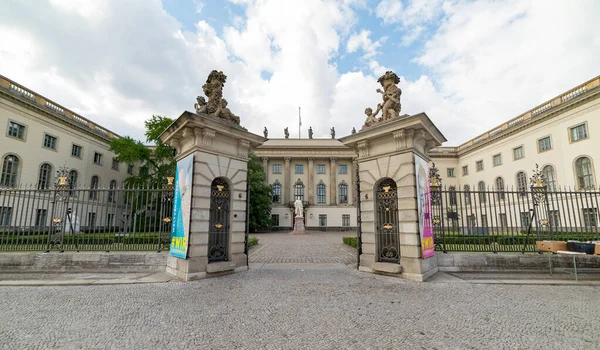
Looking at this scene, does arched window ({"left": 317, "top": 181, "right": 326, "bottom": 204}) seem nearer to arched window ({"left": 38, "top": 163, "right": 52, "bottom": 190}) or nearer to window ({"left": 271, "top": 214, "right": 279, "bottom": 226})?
window ({"left": 271, "top": 214, "right": 279, "bottom": 226})

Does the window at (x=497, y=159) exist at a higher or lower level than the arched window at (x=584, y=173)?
higher

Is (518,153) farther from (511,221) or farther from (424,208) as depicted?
(424,208)

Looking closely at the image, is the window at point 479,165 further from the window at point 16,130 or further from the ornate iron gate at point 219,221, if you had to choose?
the window at point 16,130

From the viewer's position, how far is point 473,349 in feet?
11.3

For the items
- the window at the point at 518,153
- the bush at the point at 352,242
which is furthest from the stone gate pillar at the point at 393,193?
the window at the point at 518,153

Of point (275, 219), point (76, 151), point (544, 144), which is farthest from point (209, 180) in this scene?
point (275, 219)

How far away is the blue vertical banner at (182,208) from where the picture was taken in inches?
291

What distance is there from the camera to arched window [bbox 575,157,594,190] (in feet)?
75.5

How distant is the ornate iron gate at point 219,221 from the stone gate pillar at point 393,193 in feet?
13.7

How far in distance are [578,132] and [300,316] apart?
3215 centimetres

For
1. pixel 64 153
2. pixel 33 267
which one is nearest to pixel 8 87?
pixel 64 153

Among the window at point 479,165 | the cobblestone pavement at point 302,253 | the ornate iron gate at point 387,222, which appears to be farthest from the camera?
the window at point 479,165

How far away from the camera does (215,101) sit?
8.47 metres

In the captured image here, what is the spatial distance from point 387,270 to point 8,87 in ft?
105
